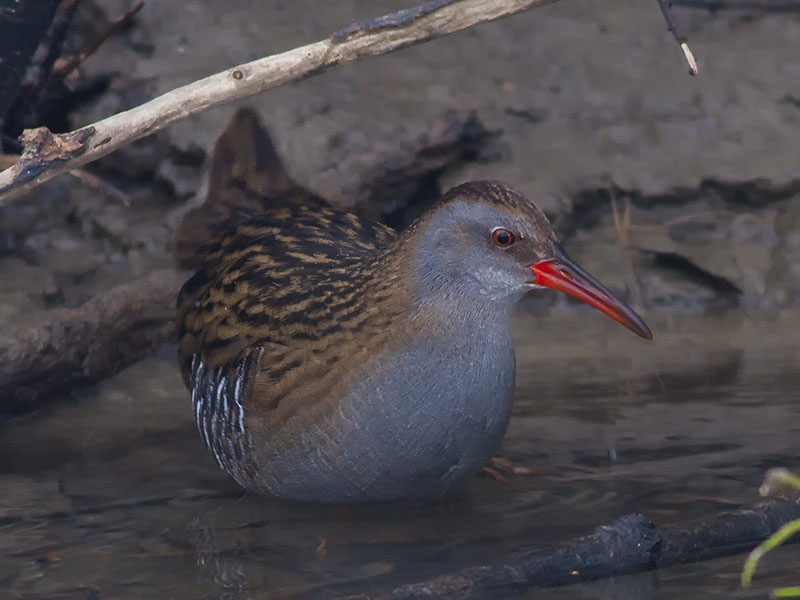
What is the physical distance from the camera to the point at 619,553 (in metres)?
3.19

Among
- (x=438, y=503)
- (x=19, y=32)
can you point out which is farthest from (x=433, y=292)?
(x=19, y=32)

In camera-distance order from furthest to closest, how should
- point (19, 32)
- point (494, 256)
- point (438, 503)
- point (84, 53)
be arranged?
point (84, 53), point (19, 32), point (438, 503), point (494, 256)

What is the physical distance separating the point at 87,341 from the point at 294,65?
1.99 metres

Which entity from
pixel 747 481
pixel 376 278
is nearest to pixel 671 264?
pixel 747 481

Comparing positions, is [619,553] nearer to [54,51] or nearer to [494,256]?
[494,256]

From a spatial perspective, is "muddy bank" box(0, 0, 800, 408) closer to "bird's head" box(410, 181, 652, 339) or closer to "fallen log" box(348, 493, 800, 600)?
"bird's head" box(410, 181, 652, 339)

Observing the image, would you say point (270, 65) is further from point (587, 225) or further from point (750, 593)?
point (587, 225)

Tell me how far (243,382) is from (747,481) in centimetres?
162

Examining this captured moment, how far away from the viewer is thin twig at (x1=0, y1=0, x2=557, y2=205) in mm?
3682

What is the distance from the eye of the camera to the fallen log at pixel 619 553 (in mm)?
3082

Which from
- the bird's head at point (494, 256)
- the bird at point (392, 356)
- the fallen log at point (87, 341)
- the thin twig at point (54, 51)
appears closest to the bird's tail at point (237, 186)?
the bird at point (392, 356)

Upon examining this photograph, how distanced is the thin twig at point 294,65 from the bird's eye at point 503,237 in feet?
2.00

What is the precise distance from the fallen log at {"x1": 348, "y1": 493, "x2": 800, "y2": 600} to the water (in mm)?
57

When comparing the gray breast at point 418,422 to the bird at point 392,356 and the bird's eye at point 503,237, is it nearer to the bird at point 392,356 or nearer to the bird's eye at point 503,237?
the bird at point 392,356
